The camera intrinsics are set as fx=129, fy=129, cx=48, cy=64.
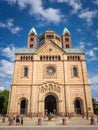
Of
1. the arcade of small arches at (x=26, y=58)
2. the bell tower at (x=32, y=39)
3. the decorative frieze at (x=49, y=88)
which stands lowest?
the decorative frieze at (x=49, y=88)

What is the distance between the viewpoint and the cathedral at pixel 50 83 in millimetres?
32938

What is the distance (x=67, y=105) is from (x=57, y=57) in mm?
13978

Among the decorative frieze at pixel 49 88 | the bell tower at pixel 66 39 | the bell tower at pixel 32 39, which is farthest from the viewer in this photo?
the bell tower at pixel 66 39

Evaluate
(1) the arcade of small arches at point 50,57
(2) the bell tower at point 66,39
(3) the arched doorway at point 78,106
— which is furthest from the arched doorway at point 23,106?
(2) the bell tower at point 66,39

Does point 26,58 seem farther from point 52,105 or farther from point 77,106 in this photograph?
point 77,106

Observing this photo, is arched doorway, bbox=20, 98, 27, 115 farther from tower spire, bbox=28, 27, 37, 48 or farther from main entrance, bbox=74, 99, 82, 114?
tower spire, bbox=28, 27, 37, 48

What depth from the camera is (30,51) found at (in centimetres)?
4044

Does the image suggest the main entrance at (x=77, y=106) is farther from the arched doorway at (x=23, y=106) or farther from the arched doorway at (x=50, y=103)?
the arched doorway at (x=23, y=106)

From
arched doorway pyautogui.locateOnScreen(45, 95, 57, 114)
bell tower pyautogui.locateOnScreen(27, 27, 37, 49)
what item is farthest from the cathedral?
bell tower pyautogui.locateOnScreen(27, 27, 37, 49)

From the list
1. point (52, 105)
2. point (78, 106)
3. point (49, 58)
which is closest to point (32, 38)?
point (49, 58)

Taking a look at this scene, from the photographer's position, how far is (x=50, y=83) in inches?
1373

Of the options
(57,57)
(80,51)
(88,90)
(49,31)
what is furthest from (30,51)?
(88,90)

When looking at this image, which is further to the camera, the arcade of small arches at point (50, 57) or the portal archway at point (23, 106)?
the arcade of small arches at point (50, 57)

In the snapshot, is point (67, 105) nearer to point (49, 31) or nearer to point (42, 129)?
point (42, 129)
